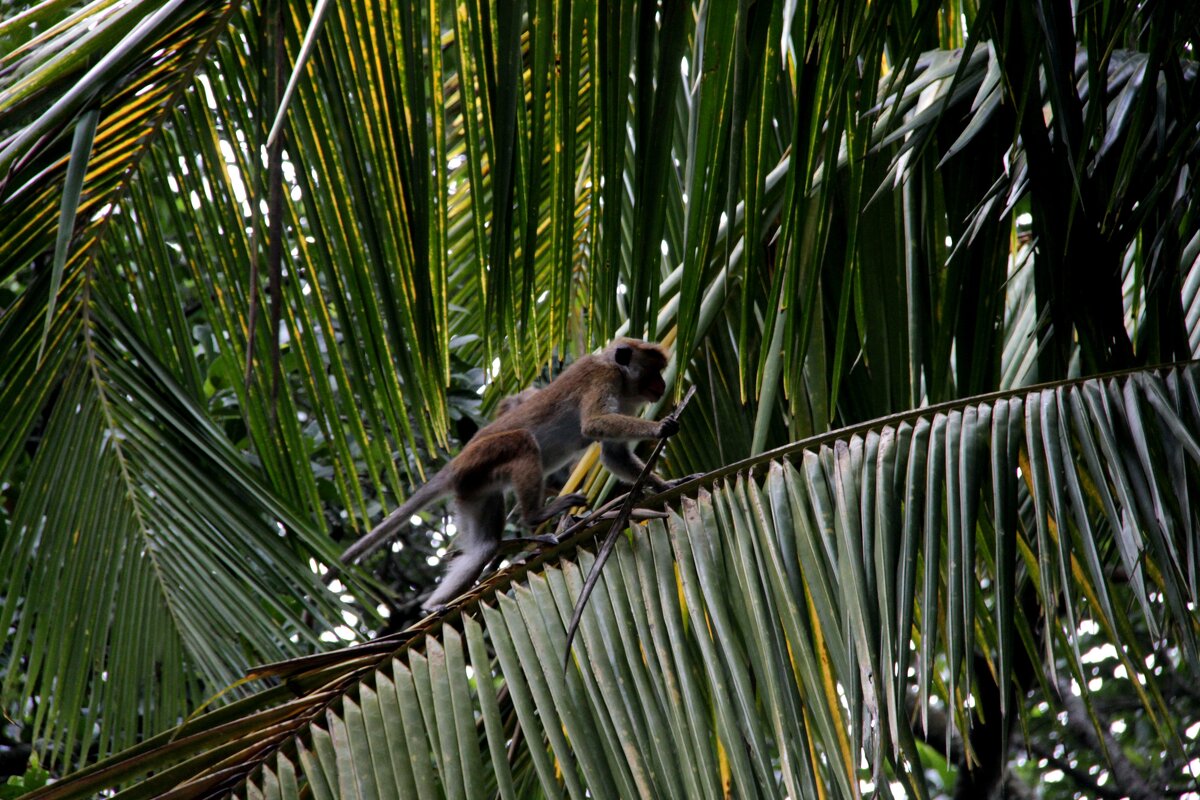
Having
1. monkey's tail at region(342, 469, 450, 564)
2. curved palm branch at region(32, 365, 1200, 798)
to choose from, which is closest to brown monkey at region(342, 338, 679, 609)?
monkey's tail at region(342, 469, 450, 564)

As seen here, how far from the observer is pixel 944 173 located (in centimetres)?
316

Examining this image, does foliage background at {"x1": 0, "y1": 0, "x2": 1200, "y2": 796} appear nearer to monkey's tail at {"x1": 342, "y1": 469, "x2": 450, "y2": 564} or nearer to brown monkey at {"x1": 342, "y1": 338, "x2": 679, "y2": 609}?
monkey's tail at {"x1": 342, "y1": 469, "x2": 450, "y2": 564}

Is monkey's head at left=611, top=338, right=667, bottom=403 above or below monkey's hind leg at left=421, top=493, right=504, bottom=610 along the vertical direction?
above

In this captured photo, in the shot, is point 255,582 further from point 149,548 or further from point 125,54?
point 125,54

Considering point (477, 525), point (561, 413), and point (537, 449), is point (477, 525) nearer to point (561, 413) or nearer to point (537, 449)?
point (537, 449)

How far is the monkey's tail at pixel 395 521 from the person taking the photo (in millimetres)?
3715

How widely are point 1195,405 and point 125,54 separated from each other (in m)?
2.03

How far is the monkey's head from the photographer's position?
491 centimetres

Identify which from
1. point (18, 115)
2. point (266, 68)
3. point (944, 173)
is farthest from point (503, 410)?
point (18, 115)

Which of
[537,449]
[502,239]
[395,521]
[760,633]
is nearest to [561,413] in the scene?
[537,449]

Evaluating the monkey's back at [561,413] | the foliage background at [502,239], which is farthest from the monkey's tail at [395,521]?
the monkey's back at [561,413]

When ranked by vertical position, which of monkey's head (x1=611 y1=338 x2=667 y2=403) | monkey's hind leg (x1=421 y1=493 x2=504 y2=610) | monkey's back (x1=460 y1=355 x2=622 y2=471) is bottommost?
monkey's hind leg (x1=421 y1=493 x2=504 y2=610)

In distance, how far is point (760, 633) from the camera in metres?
2.12

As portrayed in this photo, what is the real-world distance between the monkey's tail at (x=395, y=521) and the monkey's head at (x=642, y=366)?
86 centimetres
